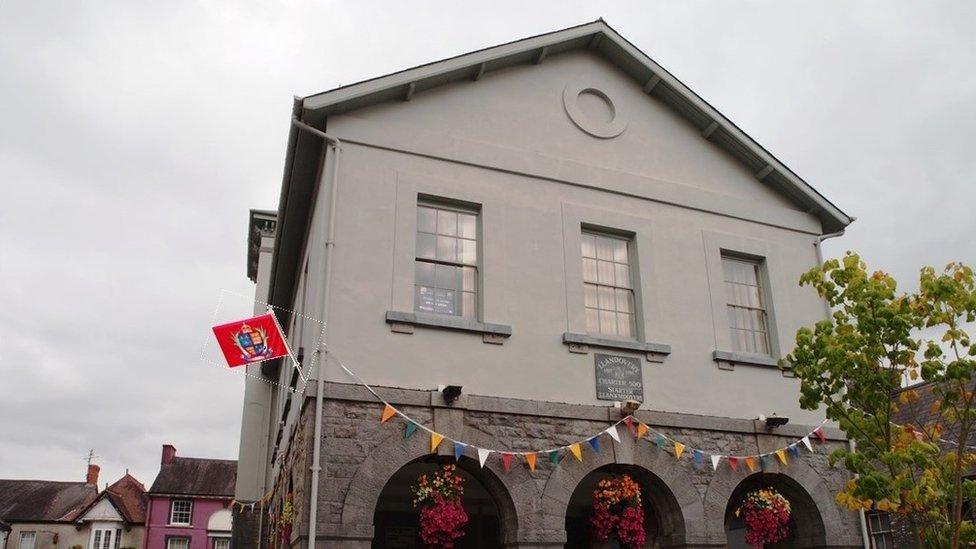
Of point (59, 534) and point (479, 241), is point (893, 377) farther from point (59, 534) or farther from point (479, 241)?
point (59, 534)

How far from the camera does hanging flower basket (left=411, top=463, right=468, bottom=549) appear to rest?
9602 mm

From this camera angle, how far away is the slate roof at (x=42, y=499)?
5216 cm

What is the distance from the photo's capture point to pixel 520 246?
1154 cm

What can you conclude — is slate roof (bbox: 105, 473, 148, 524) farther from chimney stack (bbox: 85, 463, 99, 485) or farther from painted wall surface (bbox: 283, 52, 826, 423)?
painted wall surface (bbox: 283, 52, 826, 423)

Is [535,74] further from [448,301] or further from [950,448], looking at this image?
[950,448]

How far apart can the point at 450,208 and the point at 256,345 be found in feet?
10.5

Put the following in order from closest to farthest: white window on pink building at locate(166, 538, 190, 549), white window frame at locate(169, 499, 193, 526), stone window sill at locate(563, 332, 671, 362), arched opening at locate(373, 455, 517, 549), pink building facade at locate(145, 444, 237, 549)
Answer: stone window sill at locate(563, 332, 671, 362) → arched opening at locate(373, 455, 517, 549) → white window on pink building at locate(166, 538, 190, 549) → pink building facade at locate(145, 444, 237, 549) → white window frame at locate(169, 499, 193, 526)

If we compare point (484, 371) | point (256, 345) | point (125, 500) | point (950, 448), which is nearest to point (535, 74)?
point (484, 371)

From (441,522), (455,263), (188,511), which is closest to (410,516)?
(441,522)

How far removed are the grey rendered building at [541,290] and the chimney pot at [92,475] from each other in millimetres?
49561

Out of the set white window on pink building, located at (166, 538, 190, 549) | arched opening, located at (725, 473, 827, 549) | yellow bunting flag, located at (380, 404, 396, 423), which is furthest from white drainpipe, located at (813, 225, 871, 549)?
white window on pink building, located at (166, 538, 190, 549)

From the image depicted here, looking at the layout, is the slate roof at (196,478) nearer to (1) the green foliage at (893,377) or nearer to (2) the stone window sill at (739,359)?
(2) the stone window sill at (739,359)

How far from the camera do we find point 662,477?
435 inches

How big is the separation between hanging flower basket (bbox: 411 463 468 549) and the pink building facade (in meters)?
42.5
